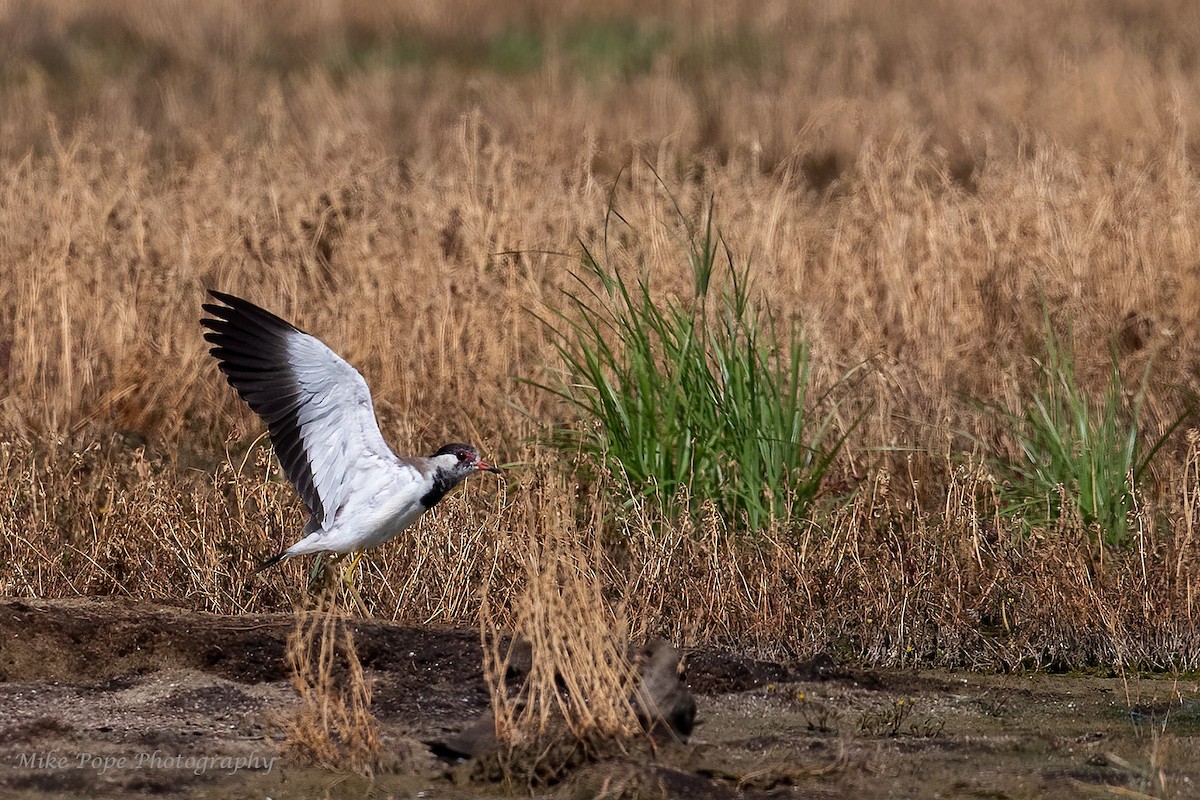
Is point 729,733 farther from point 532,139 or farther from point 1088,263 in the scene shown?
point 532,139

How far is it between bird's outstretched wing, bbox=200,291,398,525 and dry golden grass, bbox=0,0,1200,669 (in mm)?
446

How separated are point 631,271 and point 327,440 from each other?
240cm

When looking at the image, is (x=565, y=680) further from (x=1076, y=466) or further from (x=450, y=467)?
(x=1076, y=466)

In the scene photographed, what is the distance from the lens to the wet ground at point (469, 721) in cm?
495

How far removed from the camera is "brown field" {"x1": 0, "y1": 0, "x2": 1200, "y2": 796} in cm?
638

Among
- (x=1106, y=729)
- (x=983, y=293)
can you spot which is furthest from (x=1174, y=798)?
(x=983, y=293)

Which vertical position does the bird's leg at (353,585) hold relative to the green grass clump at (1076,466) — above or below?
below

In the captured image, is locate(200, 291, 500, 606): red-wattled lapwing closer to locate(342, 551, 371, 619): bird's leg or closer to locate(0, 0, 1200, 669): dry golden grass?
locate(342, 551, 371, 619): bird's leg

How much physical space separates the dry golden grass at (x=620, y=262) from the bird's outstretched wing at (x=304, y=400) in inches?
17.6

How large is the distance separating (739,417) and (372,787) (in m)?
2.43

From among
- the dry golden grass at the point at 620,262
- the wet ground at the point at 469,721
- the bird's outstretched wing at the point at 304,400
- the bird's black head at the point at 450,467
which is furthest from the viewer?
the dry golden grass at the point at 620,262

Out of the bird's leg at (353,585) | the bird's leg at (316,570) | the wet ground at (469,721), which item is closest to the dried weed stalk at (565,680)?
the wet ground at (469,721)

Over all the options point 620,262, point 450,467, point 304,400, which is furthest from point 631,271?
point 304,400

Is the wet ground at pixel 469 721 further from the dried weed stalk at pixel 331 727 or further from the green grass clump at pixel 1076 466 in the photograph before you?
the green grass clump at pixel 1076 466
